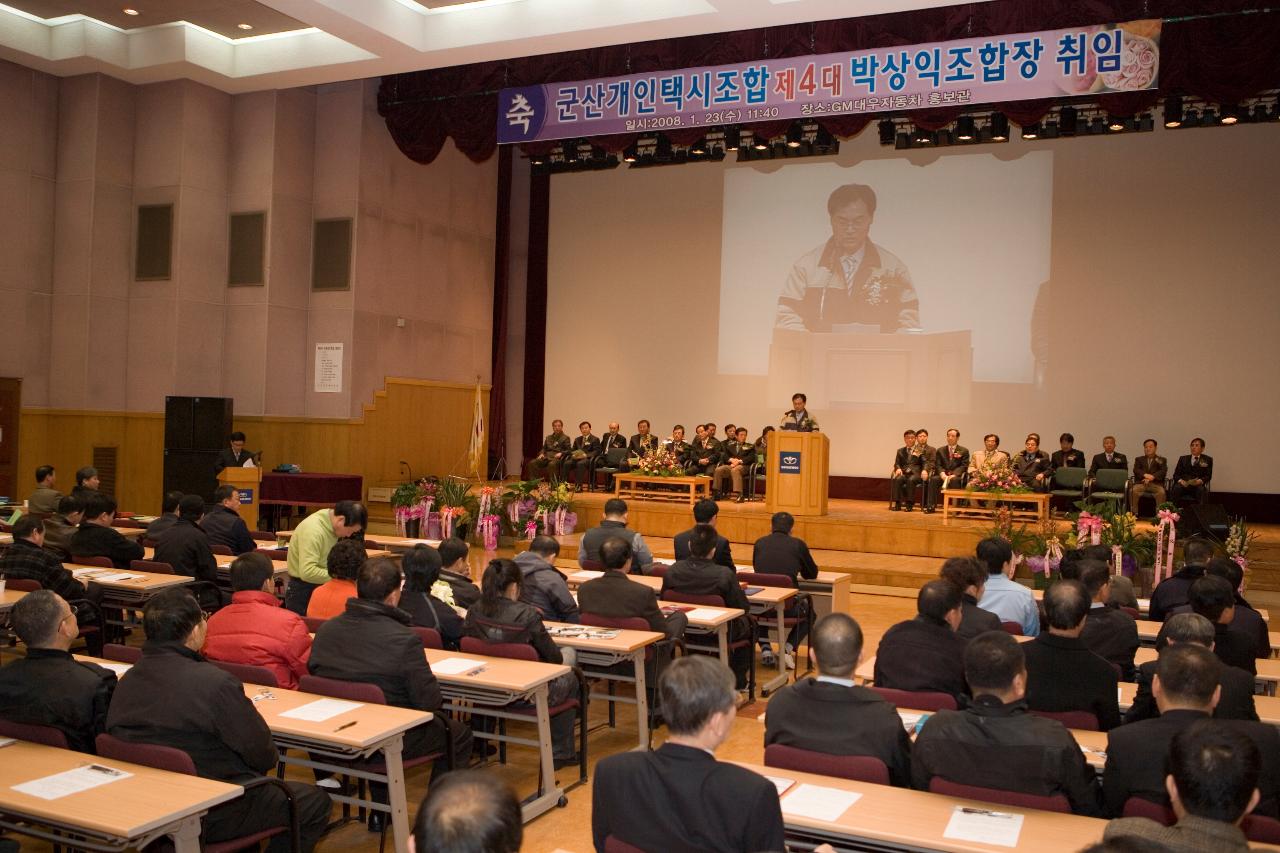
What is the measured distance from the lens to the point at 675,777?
2.48 m

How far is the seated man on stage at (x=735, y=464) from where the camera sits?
13.7 m

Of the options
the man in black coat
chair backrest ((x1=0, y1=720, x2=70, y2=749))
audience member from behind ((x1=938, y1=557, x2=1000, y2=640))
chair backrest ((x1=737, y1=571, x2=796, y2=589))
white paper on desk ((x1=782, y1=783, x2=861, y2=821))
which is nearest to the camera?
white paper on desk ((x1=782, y1=783, x2=861, y2=821))

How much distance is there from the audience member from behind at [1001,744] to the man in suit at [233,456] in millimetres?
10726

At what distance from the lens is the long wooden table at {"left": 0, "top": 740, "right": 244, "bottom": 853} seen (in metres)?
2.71

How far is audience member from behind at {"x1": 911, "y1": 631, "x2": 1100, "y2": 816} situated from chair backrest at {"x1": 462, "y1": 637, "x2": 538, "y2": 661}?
2.00m

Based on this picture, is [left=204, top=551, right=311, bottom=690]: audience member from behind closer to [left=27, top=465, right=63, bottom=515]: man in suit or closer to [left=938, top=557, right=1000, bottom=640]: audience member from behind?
[left=938, top=557, right=1000, bottom=640]: audience member from behind

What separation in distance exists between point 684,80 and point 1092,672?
834cm

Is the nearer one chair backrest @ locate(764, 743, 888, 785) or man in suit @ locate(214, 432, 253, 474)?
chair backrest @ locate(764, 743, 888, 785)

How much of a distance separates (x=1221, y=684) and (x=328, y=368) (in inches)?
502

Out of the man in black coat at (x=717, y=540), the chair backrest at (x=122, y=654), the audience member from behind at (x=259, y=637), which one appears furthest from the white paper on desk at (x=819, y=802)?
the man in black coat at (x=717, y=540)

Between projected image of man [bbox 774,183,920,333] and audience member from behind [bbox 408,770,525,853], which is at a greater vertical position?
projected image of man [bbox 774,183,920,333]

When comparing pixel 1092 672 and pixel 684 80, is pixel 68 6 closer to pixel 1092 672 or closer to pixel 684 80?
pixel 684 80

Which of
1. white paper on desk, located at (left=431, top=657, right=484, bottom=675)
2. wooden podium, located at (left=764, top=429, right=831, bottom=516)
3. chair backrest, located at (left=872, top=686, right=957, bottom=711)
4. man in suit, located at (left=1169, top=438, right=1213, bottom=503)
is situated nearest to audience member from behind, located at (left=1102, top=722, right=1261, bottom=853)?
chair backrest, located at (left=872, top=686, right=957, bottom=711)

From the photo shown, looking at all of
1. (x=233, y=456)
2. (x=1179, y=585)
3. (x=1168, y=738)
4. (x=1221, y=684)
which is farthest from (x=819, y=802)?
(x=233, y=456)
